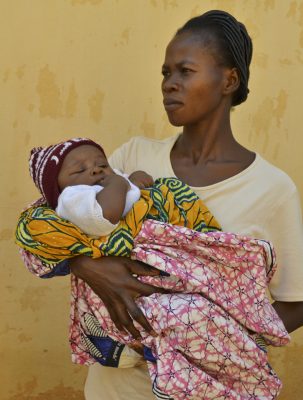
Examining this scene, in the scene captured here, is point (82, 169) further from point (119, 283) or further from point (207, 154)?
point (207, 154)

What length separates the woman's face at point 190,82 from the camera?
8.23 ft

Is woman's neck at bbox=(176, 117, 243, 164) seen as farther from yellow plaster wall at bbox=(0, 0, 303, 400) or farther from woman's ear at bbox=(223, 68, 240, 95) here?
yellow plaster wall at bbox=(0, 0, 303, 400)

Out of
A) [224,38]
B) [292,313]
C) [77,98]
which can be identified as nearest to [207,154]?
[224,38]

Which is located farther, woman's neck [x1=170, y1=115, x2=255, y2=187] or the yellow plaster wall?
the yellow plaster wall

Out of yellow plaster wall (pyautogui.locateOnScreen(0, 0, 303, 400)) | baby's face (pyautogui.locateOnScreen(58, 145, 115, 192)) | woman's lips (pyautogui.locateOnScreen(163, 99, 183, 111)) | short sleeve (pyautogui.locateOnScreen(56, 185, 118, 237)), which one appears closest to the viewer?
short sleeve (pyautogui.locateOnScreen(56, 185, 118, 237))

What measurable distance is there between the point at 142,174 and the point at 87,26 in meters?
1.46

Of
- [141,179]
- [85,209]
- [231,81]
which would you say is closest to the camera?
[85,209]

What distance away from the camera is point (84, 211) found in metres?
2.18

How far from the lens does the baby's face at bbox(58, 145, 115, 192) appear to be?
2.37 meters

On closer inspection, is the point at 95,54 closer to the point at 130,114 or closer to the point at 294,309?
the point at 130,114

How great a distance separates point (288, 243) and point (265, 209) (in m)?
0.14

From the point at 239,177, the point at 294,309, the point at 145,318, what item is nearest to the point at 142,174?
the point at 239,177

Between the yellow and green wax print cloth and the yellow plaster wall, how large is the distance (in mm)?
1412

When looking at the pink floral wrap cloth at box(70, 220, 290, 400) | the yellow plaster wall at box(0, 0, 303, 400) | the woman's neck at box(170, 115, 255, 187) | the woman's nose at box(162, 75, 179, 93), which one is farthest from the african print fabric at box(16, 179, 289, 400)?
the yellow plaster wall at box(0, 0, 303, 400)
